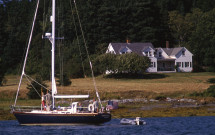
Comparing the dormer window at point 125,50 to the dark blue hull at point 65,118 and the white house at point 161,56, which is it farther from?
the dark blue hull at point 65,118

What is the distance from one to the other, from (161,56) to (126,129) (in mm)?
74574

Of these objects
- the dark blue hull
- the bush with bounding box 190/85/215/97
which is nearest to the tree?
the bush with bounding box 190/85/215/97

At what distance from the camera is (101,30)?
126 m

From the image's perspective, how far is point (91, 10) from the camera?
127562 mm

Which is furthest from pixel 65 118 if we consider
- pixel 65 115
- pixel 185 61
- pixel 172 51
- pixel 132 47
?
pixel 172 51

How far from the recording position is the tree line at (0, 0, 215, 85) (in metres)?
112

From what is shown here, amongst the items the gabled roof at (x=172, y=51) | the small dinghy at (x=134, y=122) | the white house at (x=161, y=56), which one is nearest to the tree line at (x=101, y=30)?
the white house at (x=161, y=56)

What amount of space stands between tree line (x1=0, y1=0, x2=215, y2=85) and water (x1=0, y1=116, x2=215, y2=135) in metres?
57.1

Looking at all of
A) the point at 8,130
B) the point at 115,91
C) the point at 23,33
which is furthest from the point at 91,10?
the point at 8,130

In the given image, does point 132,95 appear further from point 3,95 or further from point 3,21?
point 3,21

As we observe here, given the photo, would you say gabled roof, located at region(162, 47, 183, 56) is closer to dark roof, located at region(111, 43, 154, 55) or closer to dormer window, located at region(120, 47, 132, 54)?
dark roof, located at region(111, 43, 154, 55)

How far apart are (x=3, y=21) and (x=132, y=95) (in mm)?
85664

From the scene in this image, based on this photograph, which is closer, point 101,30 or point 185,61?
point 185,61

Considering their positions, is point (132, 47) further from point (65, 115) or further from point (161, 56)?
point (65, 115)
